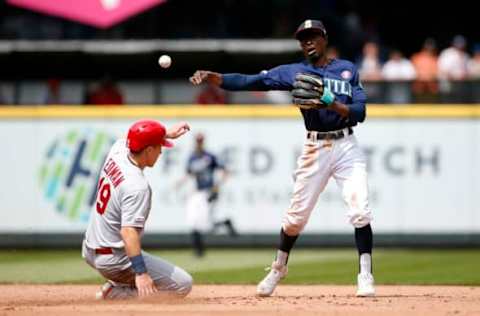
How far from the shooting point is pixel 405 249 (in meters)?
18.5

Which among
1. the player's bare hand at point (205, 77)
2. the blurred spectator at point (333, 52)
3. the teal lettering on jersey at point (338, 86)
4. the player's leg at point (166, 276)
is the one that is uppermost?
the blurred spectator at point (333, 52)

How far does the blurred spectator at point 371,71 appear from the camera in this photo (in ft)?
61.6

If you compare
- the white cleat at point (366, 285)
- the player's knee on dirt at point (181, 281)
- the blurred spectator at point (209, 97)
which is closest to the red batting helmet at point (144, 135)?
the player's knee on dirt at point (181, 281)

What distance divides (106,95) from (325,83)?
382 inches

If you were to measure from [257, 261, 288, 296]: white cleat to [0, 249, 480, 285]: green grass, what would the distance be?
91.5 inches

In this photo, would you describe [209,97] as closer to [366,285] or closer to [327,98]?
[366,285]

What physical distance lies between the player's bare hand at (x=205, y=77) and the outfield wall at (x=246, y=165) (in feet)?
28.8

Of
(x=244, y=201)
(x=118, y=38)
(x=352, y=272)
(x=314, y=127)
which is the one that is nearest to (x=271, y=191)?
(x=244, y=201)

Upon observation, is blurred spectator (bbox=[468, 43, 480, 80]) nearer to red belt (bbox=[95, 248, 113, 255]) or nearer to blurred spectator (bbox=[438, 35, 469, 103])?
blurred spectator (bbox=[438, 35, 469, 103])

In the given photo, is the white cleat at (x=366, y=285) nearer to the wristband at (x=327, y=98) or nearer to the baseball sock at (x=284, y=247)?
the baseball sock at (x=284, y=247)

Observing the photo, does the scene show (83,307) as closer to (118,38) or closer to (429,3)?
(118,38)

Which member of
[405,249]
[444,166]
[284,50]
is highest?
[284,50]

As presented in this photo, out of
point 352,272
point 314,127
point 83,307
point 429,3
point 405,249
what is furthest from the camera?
point 429,3

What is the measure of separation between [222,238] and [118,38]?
3690mm
